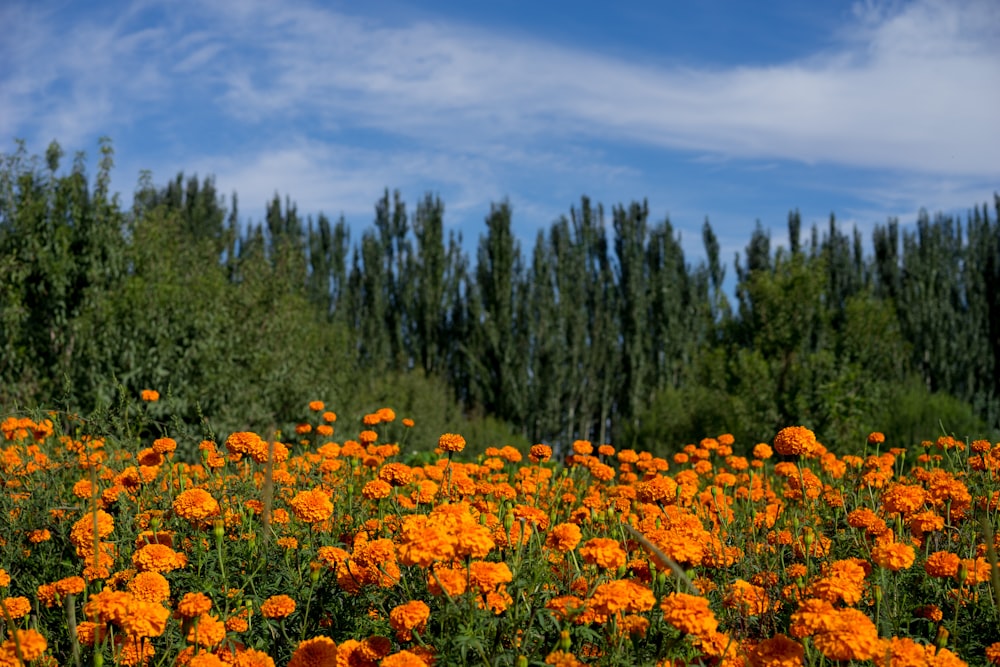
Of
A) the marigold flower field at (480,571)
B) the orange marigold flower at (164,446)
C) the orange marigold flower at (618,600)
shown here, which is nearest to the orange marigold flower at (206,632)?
the marigold flower field at (480,571)

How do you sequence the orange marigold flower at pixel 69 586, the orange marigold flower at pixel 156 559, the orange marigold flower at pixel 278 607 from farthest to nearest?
the orange marigold flower at pixel 69 586 → the orange marigold flower at pixel 156 559 → the orange marigold flower at pixel 278 607

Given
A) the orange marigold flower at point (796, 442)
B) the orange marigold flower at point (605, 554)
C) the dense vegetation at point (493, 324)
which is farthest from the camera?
the dense vegetation at point (493, 324)

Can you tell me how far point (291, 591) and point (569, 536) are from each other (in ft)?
3.41

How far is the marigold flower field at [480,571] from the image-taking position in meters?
2.12

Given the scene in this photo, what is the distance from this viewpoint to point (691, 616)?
1.99m

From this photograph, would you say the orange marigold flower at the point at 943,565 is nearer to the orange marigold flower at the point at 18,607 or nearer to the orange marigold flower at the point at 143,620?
the orange marigold flower at the point at 143,620

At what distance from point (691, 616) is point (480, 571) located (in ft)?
1.86

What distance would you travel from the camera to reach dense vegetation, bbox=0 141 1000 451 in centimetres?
1093

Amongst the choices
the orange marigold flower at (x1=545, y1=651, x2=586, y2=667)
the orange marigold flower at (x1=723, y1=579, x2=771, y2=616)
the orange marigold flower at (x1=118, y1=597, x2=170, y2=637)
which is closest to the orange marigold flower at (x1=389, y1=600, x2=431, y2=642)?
the orange marigold flower at (x1=545, y1=651, x2=586, y2=667)

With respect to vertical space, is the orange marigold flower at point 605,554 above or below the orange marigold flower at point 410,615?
above

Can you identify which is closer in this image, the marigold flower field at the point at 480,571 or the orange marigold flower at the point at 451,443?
the marigold flower field at the point at 480,571

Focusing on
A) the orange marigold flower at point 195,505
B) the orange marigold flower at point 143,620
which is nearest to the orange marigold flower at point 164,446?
the orange marigold flower at point 195,505

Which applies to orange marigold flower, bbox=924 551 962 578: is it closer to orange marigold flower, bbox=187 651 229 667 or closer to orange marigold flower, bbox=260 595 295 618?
orange marigold flower, bbox=260 595 295 618

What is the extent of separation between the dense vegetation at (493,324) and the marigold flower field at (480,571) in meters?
0.68
